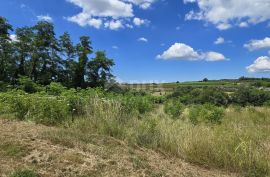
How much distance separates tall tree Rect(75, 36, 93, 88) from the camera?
3841 cm

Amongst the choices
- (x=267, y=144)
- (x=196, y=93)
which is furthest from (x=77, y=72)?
(x=267, y=144)

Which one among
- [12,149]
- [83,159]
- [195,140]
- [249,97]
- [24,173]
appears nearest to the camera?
[24,173]

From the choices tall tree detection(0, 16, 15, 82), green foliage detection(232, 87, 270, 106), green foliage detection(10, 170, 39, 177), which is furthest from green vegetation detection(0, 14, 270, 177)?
tall tree detection(0, 16, 15, 82)

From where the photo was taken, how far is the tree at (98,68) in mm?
38628

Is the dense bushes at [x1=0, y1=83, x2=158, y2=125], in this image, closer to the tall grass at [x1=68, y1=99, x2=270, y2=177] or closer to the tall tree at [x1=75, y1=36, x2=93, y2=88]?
the tall grass at [x1=68, y1=99, x2=270, y2=177]

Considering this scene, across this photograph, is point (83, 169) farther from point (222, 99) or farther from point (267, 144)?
point (222, 99)

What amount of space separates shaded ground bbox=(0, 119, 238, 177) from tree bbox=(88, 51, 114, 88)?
3272cm

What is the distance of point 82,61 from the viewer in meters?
38.2

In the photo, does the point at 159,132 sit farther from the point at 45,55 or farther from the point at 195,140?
the point at 45,55

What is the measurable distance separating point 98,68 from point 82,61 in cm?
216

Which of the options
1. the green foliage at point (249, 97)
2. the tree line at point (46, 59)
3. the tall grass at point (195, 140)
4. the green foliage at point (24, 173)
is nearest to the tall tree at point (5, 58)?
the tree line at point (46, 59)

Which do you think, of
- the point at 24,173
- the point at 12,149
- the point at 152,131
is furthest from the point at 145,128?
the point at 24,173

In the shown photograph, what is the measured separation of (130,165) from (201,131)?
211cm

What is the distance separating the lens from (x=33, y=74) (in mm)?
36250
